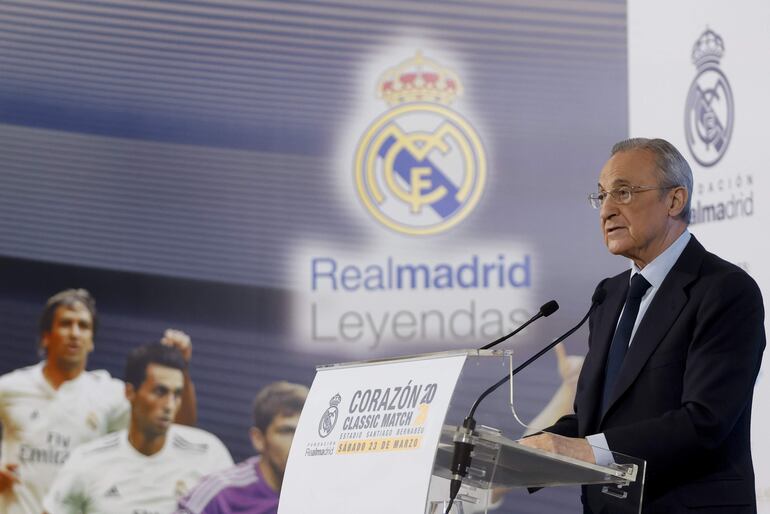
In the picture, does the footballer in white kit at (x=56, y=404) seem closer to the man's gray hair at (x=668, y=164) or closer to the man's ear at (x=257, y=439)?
the man's ear at (x=257, y=439)

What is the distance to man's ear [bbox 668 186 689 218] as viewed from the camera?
2.77m

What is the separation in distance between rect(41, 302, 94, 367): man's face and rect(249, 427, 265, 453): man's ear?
0.91 meters

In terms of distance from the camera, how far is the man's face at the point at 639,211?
9.04 feet

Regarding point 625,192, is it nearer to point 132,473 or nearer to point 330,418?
point 330,418

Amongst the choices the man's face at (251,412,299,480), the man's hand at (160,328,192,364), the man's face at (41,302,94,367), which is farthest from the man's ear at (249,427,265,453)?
the man's face at (41,302,94,367)

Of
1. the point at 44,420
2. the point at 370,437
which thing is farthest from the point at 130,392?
the point at 370,437

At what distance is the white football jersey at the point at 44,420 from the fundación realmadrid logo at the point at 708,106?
3.01m

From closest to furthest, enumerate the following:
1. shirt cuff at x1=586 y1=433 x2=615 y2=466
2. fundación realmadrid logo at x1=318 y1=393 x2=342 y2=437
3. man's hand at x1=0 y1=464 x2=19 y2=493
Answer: shirt cuff at x1=586 y1=433 x2=615 y2=466 < fundación realmadrid logo at x1=318 y1=393 x2=342 y2=437 < man's hand at x1=0 y1=464 x2=19 y2=493

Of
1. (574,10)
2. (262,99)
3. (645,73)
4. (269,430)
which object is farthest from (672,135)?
(269,430)

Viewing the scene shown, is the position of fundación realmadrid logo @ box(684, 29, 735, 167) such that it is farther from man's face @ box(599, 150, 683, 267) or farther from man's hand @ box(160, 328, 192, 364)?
man's hand @ box(160, 328, 192, 364)

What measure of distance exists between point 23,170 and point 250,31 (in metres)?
1.36

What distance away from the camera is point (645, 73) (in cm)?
538

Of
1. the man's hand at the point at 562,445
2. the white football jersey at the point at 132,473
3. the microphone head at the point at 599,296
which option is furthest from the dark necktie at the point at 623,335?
the white football jersey at the point at 132,473

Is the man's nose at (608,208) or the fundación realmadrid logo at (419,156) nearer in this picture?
the man's nose at (608,208)
